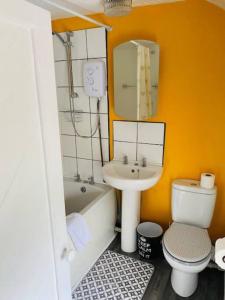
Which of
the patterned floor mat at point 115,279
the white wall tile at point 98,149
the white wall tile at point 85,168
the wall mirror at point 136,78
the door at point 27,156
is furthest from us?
the white wall tile at point 85,168

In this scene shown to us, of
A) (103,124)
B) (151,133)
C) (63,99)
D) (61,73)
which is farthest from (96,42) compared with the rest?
(151,133)

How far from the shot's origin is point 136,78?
205 centimetres

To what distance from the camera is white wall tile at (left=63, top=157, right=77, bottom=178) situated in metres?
2.65

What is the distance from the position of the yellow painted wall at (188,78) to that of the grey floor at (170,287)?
0.36 m

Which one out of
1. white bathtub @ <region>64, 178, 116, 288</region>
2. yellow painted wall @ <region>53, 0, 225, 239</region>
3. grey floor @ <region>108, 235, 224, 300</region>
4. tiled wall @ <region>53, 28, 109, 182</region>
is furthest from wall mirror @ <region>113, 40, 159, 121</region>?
grey floor @ <region>108, 235, 224, 300</region>

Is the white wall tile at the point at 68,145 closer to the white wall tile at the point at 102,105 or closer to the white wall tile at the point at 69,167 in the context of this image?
the white wall tile at the point at 69,167

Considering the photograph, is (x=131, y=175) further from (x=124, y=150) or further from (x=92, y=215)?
(x=92, y=215)

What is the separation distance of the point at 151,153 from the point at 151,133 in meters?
0.19

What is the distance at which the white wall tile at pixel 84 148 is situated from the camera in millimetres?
2502

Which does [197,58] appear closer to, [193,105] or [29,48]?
[193,105]

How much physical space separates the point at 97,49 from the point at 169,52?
2.19 ft

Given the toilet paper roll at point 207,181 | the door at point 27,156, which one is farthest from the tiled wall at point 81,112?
the door at point 27,156

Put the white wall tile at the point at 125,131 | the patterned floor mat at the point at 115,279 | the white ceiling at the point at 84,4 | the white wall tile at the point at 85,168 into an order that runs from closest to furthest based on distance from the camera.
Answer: the white ceiling at the point at 84,4, the patterned floor mat at the point at 115,279, the white wall tile at the point at 125,131, the white wall tile at the point at 85,168

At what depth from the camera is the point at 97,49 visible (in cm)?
219
